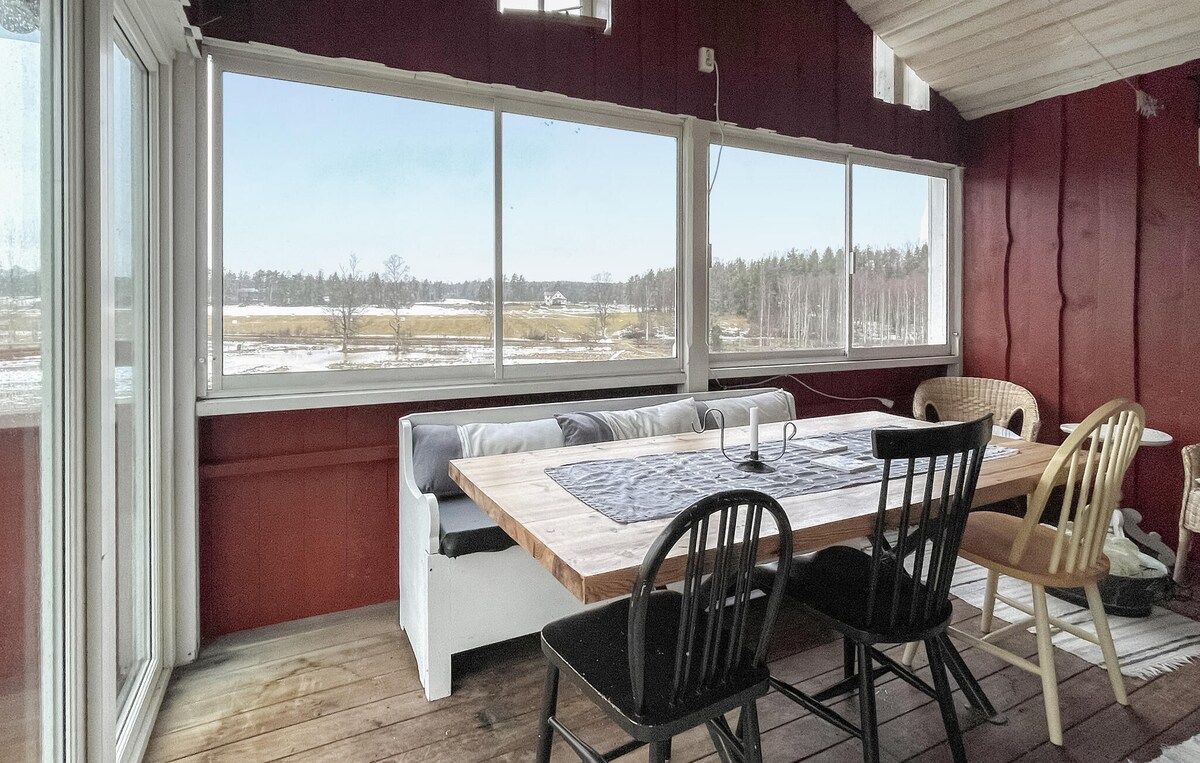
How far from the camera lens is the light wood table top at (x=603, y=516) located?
1222mm

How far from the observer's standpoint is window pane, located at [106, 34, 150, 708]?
174 cm

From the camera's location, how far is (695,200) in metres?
3.18

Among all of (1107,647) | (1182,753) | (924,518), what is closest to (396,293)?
(924,518)

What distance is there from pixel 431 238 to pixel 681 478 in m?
1.54

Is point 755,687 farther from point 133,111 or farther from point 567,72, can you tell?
point 567,72

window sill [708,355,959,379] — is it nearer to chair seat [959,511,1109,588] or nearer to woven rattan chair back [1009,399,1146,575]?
chair seat [959,511,1109,588]

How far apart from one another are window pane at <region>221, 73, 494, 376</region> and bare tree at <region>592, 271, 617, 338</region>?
52cm

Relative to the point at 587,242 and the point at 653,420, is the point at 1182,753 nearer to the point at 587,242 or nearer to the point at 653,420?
the point at 653,420

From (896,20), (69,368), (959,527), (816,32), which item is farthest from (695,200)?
(69,368)

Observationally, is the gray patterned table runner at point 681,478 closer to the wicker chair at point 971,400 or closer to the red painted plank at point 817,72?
the wicker chair at point 971,400

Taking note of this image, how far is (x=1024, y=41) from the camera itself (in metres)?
3.31

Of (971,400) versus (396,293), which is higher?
(396,293)

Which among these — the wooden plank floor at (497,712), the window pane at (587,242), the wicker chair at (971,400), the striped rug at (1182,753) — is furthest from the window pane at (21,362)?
the wicker chair at (971,400)

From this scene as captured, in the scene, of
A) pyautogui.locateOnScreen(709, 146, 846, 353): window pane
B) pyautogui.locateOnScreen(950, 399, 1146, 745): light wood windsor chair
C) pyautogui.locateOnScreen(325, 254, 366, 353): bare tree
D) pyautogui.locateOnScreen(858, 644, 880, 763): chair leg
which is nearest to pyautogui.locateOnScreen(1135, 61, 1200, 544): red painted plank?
pyautogui.locateOnScreen(709, 146, 846, 353): window pane
